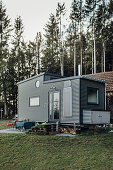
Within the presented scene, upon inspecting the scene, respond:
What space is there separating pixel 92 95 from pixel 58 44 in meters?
14.5

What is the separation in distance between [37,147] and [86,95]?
15.0 feet

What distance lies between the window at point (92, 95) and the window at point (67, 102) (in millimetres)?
1131

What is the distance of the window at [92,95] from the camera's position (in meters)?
12.5

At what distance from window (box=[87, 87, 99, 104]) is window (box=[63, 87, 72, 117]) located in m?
1.13

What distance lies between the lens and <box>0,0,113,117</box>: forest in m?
24.4

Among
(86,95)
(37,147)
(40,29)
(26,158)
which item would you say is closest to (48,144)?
(37,147)

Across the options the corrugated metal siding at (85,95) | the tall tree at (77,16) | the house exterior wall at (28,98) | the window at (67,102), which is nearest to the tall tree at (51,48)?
the tall tree at (77,16)

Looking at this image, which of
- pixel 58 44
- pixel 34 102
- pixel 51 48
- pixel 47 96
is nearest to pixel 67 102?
pixel 47 96

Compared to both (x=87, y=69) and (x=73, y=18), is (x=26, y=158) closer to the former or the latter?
(x=73, y=18)

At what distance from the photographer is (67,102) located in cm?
1202

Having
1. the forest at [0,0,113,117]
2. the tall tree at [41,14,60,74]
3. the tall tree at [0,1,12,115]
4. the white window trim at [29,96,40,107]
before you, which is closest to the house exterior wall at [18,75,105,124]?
the white window trim at [29,96,40,107]

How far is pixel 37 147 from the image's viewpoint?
8.58 metres

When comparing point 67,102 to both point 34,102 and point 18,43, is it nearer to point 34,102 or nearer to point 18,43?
point 34,102

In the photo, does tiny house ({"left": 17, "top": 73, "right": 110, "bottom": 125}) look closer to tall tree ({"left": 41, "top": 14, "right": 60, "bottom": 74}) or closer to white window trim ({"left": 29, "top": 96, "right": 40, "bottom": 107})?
white window trim ({"left": 29, "top": 96, "right": 40, "bottom": 107})
